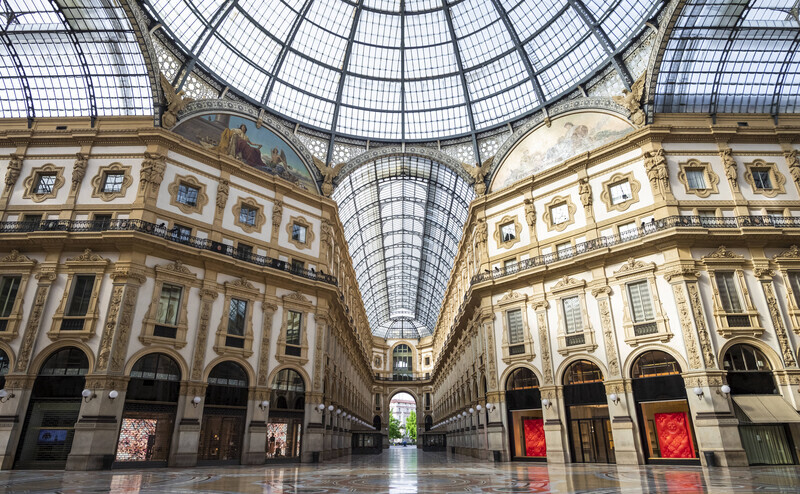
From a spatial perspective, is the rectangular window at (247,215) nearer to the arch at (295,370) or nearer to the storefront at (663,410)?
the arch at (295,370)

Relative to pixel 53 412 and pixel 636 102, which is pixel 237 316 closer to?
pixel 53 412

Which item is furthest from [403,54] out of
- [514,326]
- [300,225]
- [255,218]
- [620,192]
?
[514,326]

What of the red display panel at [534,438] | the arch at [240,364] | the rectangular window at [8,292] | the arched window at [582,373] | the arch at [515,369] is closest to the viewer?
the rectangular window at [8,292]

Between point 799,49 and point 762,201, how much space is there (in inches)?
431

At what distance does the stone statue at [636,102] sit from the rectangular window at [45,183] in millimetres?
35813

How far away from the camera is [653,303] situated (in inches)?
938

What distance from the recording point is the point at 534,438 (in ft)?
88.6

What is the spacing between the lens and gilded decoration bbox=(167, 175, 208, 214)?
1038 inches

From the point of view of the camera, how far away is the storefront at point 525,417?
26859 mm

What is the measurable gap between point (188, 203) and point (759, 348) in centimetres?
3281

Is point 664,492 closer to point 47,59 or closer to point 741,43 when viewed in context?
point 741,43

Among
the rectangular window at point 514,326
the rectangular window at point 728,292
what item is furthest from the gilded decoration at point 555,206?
the rectangular window at point 728,292

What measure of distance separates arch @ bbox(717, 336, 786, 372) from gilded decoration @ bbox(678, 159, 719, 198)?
331 inches

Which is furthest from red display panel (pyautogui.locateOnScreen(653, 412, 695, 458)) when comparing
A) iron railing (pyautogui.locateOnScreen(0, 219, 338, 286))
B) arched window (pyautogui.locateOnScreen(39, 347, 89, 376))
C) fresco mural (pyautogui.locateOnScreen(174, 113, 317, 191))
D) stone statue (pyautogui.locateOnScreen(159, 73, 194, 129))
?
stone statue (pyautogui.locateOnScreen(159, 73, 194, 129))
